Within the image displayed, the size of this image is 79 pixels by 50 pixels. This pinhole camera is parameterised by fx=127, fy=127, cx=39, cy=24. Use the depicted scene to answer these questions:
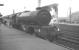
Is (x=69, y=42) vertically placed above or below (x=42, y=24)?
below

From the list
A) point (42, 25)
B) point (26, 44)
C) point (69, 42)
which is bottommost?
point (69, 42)

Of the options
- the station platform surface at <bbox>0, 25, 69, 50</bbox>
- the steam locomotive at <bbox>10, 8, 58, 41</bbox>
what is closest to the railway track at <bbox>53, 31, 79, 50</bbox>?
the steam locomotive at <bbox>10, 8, 58, 41</bbox>

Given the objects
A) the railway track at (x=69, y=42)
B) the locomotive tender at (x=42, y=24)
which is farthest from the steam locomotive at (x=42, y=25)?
the railway track at (x=69, y=42)

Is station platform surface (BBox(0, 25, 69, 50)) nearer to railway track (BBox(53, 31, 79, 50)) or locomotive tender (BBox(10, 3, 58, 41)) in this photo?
locomotive tender (BBox(10, 3, 58, 41))

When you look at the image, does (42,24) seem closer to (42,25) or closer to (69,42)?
(42,25)

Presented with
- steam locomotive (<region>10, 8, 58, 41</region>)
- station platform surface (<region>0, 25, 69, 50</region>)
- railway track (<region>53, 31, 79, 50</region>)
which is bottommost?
railway track (<region>53, 31, 79, 50</region>)

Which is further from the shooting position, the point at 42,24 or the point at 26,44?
the point at 42,24

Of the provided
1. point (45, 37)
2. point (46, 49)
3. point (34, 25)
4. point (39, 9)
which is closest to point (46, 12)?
point (39, 9)

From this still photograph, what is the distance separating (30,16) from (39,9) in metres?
1.35

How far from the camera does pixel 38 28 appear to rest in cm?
1198

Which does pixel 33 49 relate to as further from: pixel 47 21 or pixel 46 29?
pixel 47 21

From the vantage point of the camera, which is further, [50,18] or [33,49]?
[50,18]

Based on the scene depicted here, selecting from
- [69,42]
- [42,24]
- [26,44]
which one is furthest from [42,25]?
[26,44]

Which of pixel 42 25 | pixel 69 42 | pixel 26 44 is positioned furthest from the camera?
pixel 42 25
